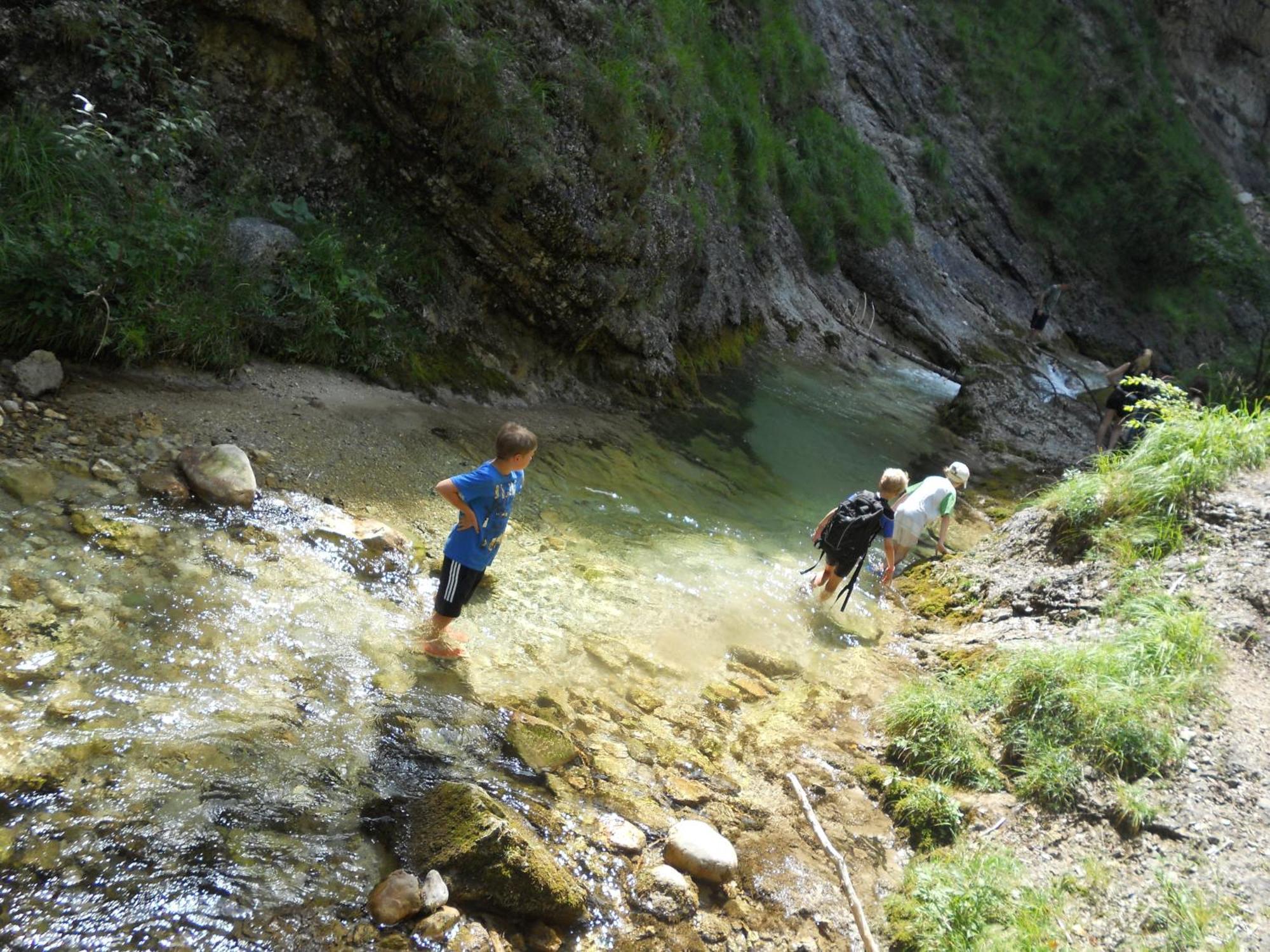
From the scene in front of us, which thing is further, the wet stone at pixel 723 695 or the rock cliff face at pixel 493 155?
the rock cliff face at pixel 493 155

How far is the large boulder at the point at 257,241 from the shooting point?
7.34 metres

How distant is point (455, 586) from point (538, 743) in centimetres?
109

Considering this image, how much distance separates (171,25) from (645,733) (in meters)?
8.28

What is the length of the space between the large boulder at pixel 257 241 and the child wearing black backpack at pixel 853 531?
5988mm

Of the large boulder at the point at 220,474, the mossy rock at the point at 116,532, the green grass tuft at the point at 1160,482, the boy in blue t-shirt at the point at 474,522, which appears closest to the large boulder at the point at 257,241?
the large boulder at the point at 220,474

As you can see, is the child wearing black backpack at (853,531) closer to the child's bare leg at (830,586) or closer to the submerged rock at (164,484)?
the child's bare leg at (830,586)

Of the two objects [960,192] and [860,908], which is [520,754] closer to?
[860,908]

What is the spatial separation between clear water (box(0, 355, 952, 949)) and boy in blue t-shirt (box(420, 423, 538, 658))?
0.24m

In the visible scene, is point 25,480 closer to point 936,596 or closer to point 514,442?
point 514,442

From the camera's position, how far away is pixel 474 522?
470 cm

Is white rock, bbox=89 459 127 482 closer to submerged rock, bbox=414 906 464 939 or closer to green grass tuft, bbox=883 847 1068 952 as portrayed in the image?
submerged rock, bbox=414 906 464 939

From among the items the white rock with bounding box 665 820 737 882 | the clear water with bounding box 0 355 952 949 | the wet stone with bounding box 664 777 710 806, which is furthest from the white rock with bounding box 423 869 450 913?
the wet stone with bounding box 664 777 710 806

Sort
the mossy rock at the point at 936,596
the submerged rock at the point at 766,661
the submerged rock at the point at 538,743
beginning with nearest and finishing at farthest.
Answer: the submerged rock at the point at 538,743 < the submerged rock at the point at 766,661 < the mossy rock at the point at 936,596

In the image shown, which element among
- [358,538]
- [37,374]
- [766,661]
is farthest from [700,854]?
[37,374]
